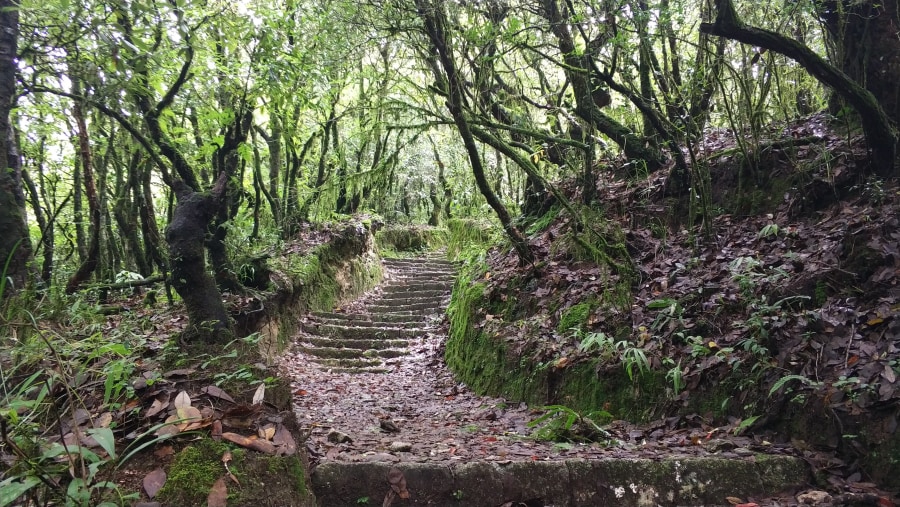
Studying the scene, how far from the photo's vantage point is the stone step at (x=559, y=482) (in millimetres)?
2555

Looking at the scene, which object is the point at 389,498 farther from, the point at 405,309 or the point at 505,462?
the point at 405,309

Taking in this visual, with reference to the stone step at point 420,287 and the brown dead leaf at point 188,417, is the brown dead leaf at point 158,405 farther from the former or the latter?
the stone step at point 420,287

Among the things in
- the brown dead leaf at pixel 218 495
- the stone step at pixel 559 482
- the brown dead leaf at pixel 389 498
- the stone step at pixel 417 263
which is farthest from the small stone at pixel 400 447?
the stone step at pixel 417 263

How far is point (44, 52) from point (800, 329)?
22.2 ft

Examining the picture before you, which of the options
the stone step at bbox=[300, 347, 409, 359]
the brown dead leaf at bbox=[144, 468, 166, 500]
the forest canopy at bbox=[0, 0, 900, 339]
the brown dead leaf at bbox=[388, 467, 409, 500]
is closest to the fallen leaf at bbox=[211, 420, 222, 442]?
the brown dead leaf at bbox=[144, 468, 166, 500]

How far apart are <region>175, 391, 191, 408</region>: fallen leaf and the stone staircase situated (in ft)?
15.8

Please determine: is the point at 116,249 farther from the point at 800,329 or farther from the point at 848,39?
the point at 848,39

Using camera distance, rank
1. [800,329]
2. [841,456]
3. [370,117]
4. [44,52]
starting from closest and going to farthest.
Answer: [841,456] → [800,329] → [44,52] → [370,117]

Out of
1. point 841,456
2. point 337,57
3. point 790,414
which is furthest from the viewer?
point 337,57

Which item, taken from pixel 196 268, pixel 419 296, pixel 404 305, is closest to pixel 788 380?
pixel 196 268

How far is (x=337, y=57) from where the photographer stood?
678cm

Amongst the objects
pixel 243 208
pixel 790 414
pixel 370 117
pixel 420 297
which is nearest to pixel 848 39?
pixel 790 414

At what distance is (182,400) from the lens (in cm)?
250

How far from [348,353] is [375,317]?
6.11 ft
